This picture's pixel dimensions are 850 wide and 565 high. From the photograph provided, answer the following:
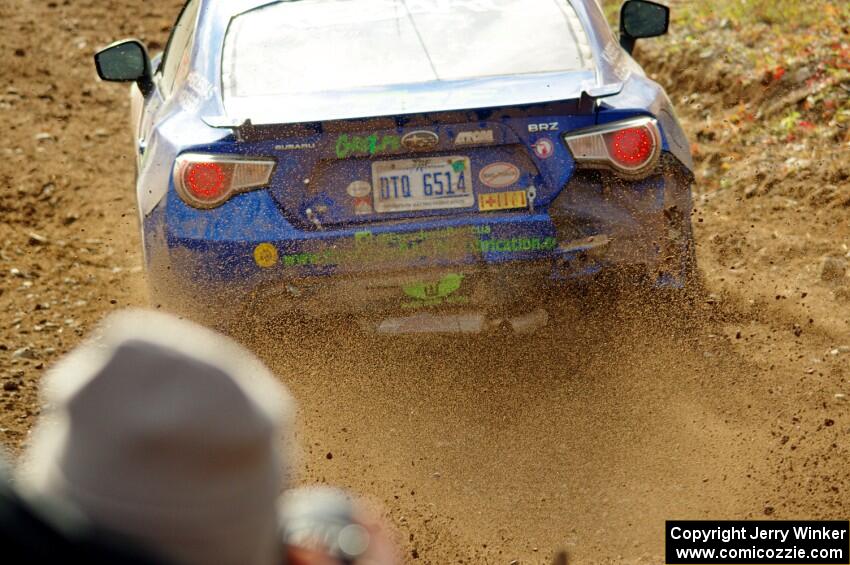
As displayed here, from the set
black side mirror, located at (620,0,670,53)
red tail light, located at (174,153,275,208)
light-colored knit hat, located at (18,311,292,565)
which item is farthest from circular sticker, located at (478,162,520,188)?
light-colored knit hat, located at (18,311,292,565)

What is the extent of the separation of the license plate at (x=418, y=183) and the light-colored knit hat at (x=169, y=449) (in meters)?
3.29

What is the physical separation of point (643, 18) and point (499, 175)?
5.42 feet

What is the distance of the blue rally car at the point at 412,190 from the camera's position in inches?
182

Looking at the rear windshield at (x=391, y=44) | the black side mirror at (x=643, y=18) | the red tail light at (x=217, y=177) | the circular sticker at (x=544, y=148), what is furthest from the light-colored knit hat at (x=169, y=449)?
the black side mirror at (x=643, y=18)

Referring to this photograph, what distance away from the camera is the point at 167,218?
4.70 m

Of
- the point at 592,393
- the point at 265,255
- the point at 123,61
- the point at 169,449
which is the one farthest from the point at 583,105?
the point at 169,449

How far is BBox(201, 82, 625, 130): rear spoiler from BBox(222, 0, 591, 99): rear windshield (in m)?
0.28

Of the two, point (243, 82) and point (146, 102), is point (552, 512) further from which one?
point (146, 102)

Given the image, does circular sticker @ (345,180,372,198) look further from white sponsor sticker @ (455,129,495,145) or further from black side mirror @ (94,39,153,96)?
black side mirror @ (94,39,153,96)

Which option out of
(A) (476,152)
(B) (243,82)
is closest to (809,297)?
(A) (476,152)

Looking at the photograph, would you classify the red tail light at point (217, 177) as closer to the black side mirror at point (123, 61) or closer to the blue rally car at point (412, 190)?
the blue rally car at point (412, 190)

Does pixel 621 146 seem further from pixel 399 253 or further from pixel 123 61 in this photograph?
pixel 123 61

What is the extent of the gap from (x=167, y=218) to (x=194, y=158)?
0.27m

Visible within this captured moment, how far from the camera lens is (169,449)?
1292 millimetres
